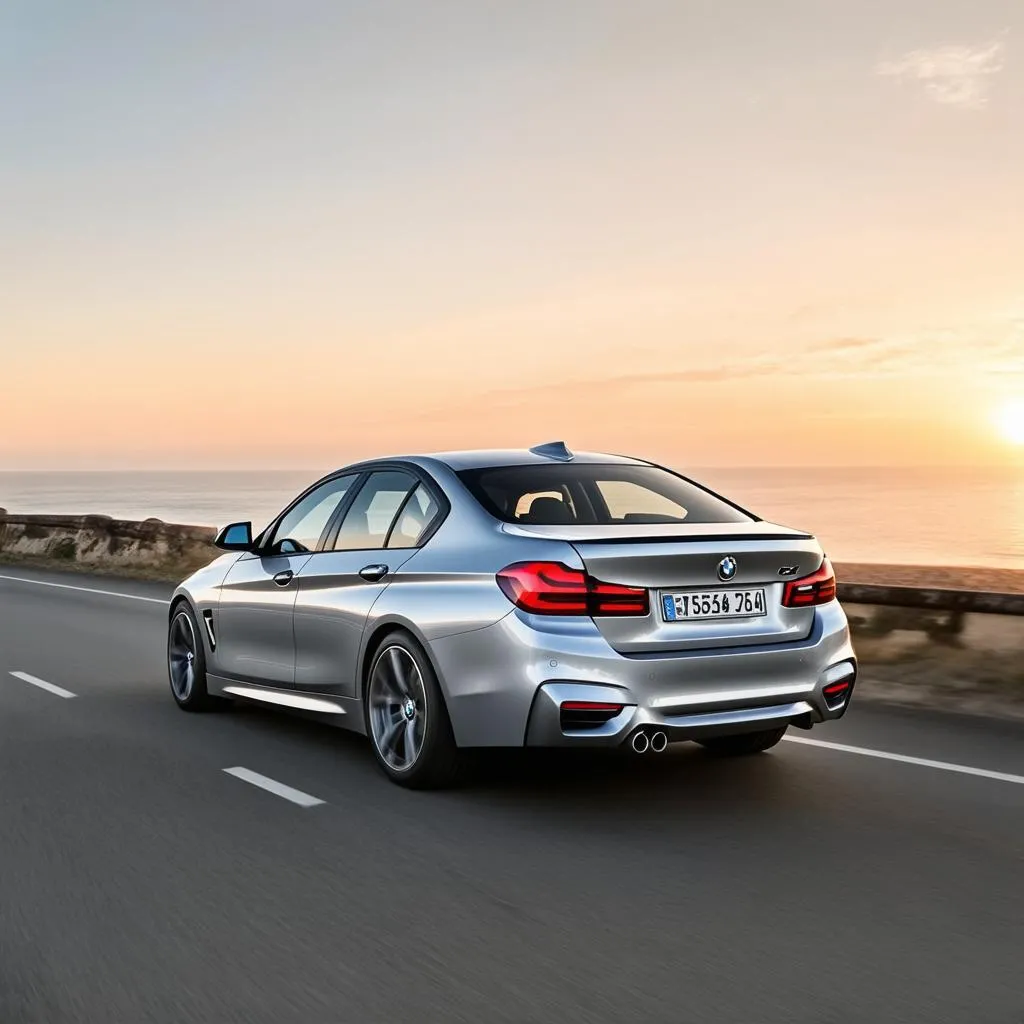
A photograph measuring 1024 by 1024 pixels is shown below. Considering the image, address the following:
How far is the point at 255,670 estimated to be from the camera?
7.76 meters

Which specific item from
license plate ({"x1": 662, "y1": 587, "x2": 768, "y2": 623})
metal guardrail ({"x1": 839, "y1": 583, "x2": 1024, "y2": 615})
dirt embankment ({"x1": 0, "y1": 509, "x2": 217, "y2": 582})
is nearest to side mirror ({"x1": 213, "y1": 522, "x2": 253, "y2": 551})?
license plate ({"x1": 662, "y1": 587, "x2": 768, "y2": 623})

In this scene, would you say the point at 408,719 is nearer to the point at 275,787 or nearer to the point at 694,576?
the point at 275,787

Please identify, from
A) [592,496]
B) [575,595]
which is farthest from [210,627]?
[575,595]

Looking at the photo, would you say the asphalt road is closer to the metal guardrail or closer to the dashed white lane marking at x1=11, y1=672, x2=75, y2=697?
the metal guardrail

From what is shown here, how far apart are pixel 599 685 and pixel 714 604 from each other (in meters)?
0.65

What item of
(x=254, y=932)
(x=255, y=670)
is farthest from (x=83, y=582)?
(x=254, y=932)

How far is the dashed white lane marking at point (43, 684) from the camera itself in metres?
9.38

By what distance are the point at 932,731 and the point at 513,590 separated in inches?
134

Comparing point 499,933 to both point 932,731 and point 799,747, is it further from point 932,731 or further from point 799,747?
point 932,731

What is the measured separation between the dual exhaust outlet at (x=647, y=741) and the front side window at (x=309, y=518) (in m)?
2.59

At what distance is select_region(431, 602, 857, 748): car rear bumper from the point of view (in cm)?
547

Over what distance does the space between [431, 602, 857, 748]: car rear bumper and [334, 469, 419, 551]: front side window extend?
1113mm

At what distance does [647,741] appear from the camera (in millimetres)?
5504

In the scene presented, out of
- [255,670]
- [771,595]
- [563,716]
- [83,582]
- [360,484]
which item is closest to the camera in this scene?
[563,716]
